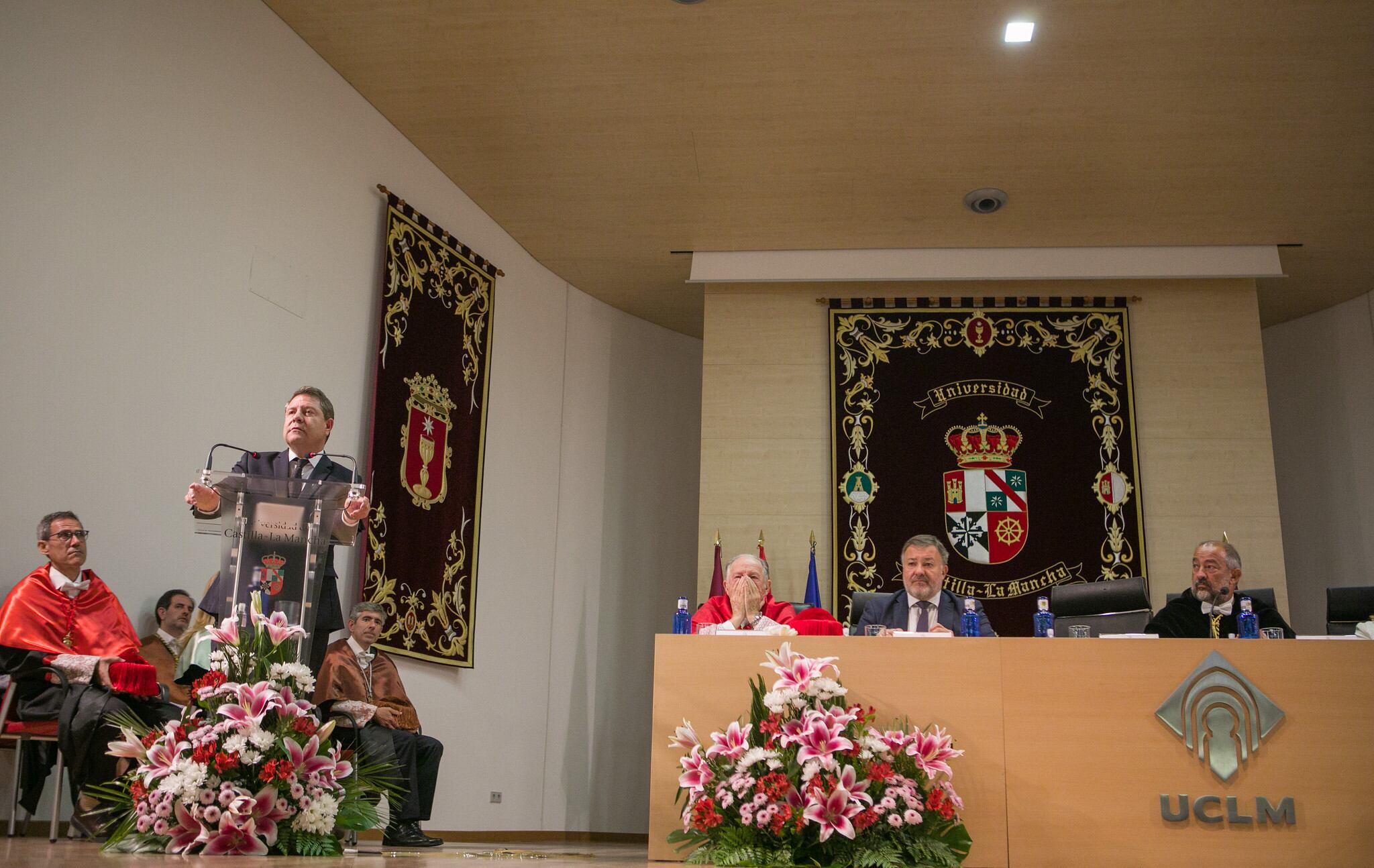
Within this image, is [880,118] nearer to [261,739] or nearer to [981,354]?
[981,354]

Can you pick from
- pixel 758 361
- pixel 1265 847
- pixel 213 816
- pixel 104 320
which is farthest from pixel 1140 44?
pixel 213 816

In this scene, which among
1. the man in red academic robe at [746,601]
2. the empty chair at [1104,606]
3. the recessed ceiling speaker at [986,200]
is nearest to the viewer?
the empty chair at [1104,606]

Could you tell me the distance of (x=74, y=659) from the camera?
3.78 m

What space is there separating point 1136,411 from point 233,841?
6.38 metres

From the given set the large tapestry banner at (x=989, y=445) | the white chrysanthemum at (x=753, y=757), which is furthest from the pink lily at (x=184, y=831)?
the large tapestry banner at (x=989, y=445)

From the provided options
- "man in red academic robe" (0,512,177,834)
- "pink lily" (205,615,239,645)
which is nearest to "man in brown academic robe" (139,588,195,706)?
"man in red academic robe" (0,512,177,834)

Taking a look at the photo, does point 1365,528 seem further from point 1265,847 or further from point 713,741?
point 713,741

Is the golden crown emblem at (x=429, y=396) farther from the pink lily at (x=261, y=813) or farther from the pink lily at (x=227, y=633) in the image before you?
the pink lily at (x=261, y=813)

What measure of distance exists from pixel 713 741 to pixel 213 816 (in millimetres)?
1360

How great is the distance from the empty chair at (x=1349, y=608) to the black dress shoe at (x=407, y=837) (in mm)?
3808

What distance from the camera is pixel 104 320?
4.61 meters

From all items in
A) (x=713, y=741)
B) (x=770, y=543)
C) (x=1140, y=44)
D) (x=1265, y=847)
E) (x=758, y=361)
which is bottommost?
(x=1265, y=847)

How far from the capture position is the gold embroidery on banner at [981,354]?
754 cm

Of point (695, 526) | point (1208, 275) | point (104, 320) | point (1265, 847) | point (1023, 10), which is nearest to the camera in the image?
point (1265, 847)
